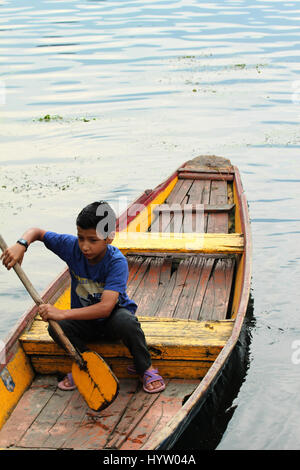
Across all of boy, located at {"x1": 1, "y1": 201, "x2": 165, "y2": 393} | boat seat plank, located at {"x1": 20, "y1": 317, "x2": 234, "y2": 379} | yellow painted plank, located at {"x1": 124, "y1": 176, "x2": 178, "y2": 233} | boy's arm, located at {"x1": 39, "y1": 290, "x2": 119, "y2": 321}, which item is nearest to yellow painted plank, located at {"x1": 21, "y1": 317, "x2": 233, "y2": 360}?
boat seat plank, located at {"x1": 20, "y1": 317, "x2": 234, "y2": 379}

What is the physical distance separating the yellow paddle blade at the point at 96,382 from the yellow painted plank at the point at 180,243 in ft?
6.66

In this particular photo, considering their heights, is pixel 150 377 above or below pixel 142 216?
below

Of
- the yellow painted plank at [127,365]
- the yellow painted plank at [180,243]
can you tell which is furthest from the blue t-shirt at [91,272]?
the yellow painted plank at [180,243]

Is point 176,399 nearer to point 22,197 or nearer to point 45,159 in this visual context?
point 22,197

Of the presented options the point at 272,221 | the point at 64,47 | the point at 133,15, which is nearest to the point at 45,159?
the point at 272,221

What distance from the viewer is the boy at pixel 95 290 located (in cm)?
377

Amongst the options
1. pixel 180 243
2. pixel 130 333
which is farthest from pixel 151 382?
pixel 180 243

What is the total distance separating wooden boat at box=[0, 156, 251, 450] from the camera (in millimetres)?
3701

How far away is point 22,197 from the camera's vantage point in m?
9.03

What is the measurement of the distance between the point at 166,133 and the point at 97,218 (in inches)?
335

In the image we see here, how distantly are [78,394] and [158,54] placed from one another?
15839 mm

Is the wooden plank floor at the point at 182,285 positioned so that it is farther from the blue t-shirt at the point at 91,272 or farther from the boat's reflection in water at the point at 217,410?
the blue t-shirt at the point at 91,272

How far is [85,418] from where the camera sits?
12.7ft

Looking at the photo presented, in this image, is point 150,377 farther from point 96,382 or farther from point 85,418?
point 85,418
